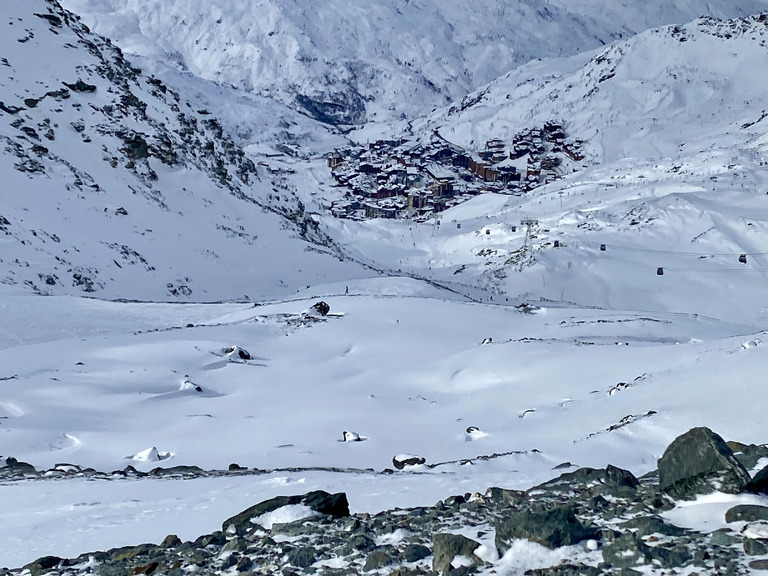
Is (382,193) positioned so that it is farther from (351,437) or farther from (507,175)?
(351,437)

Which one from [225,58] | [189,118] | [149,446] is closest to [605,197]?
[189,118]

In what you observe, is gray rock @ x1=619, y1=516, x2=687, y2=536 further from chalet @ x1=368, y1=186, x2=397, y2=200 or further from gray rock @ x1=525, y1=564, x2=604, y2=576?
chalet @ x1=368, y1=186, x2=397, y2=200

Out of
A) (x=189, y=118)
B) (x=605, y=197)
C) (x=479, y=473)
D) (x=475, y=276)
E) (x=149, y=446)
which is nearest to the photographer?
(x=479, y=473)

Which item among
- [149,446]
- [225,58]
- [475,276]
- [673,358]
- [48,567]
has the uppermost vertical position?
[225,58]

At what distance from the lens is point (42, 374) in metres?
11.5

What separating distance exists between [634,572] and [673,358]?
817 cm

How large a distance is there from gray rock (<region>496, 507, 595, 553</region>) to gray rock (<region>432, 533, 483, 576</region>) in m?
0.15

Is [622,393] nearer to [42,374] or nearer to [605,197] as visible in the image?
[42,374]

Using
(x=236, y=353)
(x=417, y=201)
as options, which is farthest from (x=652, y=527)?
(x=417, y=201)

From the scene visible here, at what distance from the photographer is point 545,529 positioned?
403 cm

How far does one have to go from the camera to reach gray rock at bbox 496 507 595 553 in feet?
13.1

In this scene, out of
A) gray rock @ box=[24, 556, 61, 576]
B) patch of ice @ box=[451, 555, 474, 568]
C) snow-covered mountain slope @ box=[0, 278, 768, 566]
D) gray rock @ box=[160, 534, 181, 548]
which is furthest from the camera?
snow-covered mountain slope @ box=[0, 278, 768, 566]

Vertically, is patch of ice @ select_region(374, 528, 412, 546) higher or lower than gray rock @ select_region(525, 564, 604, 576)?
higher

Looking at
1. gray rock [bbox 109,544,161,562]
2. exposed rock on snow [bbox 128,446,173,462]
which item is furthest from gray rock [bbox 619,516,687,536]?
exposed rock on snow [bbox 128,446,173,462]
